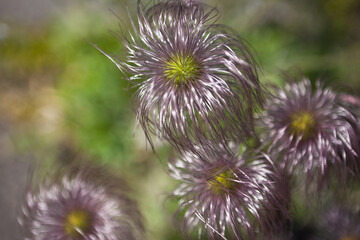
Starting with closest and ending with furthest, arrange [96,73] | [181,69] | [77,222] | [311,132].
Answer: [181,69] < [311,132] < [77,222] < [96,73]

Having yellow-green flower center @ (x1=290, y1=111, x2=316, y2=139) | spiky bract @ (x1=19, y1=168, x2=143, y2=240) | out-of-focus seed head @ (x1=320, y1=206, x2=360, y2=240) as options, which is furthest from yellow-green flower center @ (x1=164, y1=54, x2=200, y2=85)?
out-of-focus seed head @ (x1=320, y1=206, x2=360, y2=240)

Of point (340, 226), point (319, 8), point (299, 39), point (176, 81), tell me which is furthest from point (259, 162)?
point (319, 8)

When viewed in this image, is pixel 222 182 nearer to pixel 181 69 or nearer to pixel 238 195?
pixel 238 195

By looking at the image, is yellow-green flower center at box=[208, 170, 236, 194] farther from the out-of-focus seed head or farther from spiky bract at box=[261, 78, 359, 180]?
the out-of-focus seed head

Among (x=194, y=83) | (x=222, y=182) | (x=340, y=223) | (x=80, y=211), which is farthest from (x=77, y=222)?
(x=340, y=223)

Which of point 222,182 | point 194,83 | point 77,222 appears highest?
point 194,83

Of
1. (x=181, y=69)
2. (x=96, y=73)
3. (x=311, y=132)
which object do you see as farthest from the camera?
(x=96, y=73)

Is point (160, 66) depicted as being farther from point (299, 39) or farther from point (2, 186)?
point (2, 186)

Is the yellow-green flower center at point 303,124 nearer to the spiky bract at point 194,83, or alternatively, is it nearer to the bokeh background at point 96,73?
the spiky bract at point 194,83

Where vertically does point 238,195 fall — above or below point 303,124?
below
